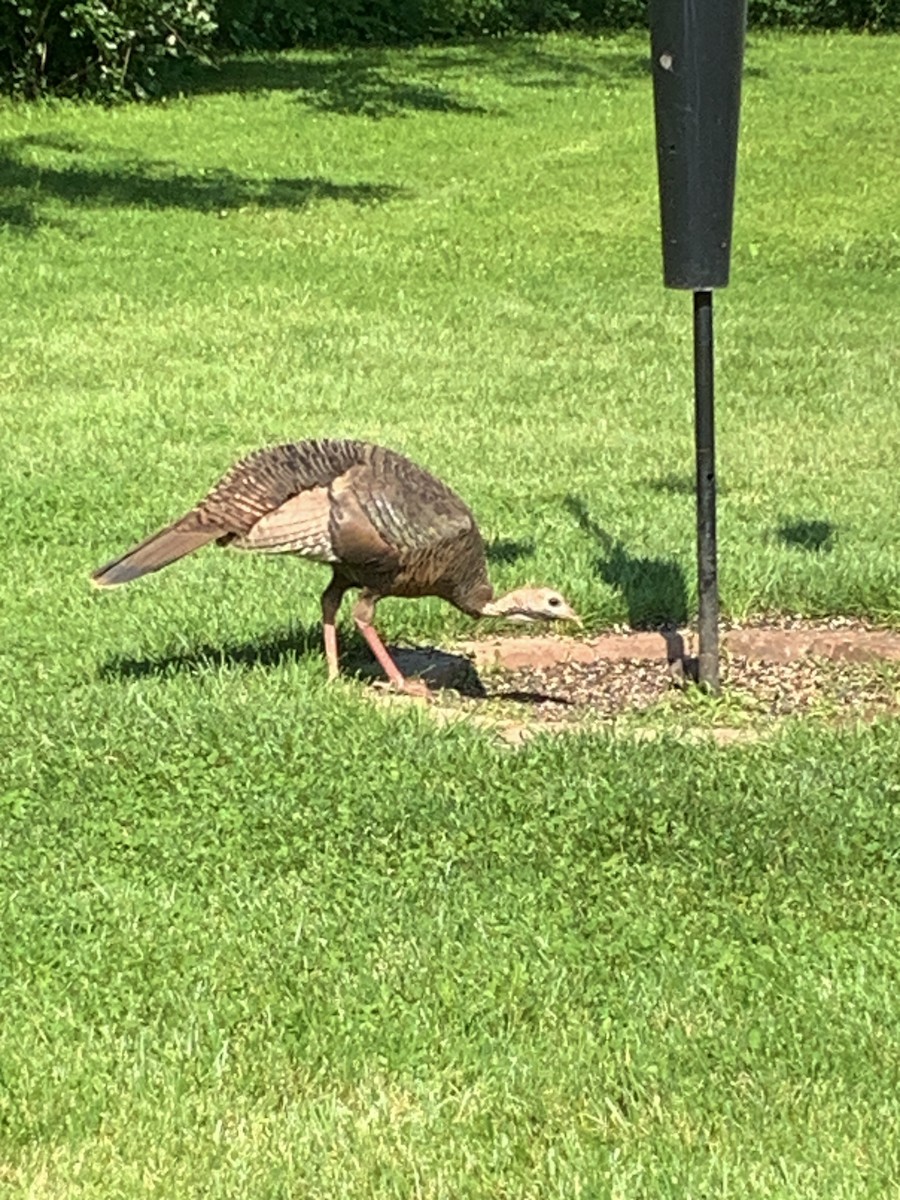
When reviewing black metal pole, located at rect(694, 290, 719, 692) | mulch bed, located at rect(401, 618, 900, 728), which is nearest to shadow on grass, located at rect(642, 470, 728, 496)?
mulch bed, located at rect(401, 618, 900, 728)

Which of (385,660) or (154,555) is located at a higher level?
(154,555)

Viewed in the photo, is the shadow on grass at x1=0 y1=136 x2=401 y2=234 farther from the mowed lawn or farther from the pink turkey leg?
the pink turkey leg

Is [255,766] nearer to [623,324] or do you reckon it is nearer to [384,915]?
[384,915]

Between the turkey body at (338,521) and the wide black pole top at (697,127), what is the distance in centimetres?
98

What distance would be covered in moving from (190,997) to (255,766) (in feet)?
3.93

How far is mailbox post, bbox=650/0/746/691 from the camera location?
5480 mm

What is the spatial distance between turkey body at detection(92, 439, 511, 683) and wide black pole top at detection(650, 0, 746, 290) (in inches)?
38.7

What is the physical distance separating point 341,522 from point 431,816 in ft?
3.28

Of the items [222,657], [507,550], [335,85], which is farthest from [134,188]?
[222,657]

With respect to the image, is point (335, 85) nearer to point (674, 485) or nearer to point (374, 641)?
point (674, 485)

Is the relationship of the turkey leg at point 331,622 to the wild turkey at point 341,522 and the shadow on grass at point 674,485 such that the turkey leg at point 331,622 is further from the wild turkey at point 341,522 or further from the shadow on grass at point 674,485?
the shadow on grass at point 674,485

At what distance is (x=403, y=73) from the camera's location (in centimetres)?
2473

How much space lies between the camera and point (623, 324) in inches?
502

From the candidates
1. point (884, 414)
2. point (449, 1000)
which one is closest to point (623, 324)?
point (884, 414)
